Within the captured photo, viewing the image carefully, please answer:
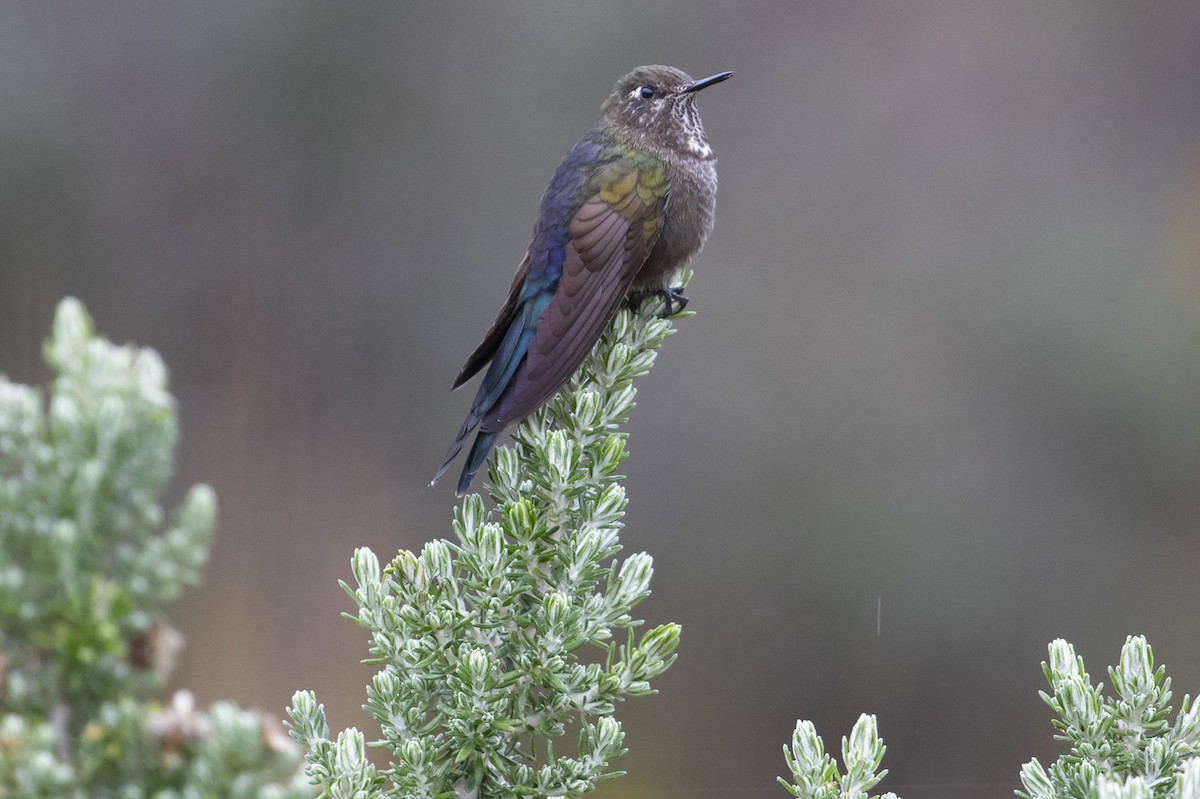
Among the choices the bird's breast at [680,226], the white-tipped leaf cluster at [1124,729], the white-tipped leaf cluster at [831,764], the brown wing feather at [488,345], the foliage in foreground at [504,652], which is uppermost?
the bird's breast at [680,226]

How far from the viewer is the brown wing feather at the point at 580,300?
1.90m

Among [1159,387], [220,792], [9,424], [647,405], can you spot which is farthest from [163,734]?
[1159,387]

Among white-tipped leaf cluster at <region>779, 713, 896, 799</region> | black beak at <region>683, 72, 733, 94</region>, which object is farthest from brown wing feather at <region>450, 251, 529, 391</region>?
white-tipped leaf cluster at <region>779, 713, 896, 799</region>

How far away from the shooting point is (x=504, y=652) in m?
1.24

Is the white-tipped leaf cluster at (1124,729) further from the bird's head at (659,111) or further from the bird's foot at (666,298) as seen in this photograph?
the bird's head at (659,111)

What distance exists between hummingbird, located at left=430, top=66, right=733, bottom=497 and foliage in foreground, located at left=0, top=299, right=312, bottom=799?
1.10 metres

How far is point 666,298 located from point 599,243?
0.18 metres

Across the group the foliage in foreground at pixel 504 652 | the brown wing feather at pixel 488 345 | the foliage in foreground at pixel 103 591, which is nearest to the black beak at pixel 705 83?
the brown wing feather at pixel 488 345

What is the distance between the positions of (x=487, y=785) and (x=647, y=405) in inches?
191

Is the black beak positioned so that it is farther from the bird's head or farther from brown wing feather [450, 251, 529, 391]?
brown wing feather [450, 251, 529, 391]

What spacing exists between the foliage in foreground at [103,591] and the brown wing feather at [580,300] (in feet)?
3.54

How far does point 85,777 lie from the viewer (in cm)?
65

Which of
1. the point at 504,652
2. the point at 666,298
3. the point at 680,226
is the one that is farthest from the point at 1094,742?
the point at 680,226

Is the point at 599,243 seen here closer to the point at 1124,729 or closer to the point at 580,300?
the point at 580,300
